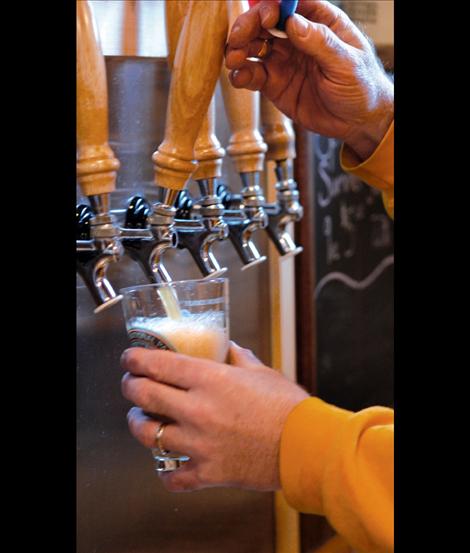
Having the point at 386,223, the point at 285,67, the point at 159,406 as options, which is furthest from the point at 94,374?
the point at 386,223

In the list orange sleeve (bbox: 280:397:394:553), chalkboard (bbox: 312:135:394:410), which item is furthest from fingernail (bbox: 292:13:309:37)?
chalkboard (bbox: 312:135:394:410)

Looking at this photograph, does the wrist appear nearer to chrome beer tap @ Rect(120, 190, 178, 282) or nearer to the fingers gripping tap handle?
the fingers gripping tap handle

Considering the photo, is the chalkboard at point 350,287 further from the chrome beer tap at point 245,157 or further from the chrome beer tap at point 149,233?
the chrome beer tap at point 149,233

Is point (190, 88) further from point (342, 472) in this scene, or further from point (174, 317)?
point (342, 472)

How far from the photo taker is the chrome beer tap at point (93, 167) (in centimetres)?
66

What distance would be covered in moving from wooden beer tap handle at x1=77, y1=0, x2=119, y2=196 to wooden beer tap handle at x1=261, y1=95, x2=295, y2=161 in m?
0.31

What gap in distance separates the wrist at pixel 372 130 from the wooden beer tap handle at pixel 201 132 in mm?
197

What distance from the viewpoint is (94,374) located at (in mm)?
814

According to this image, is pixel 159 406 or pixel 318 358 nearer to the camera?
pixel 159 406

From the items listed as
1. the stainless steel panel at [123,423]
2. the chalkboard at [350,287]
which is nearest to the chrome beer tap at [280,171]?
the stainless steel panel at [123,423]

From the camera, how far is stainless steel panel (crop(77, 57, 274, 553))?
800 mm
